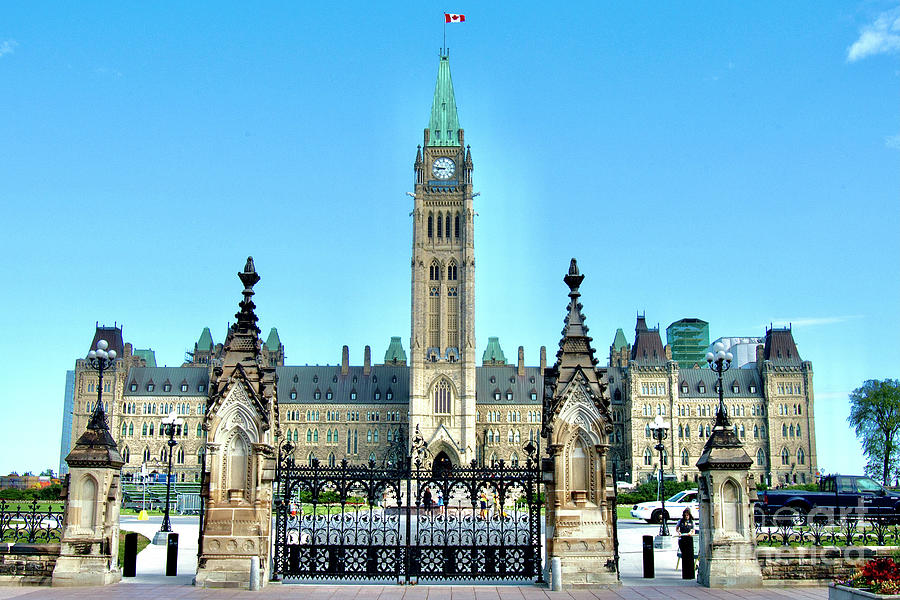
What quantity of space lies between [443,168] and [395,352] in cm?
4356

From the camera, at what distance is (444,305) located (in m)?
113

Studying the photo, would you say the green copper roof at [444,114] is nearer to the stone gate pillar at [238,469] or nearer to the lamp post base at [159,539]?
the lamp post base at [159,539]

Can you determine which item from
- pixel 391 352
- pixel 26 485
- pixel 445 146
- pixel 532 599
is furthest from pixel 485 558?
pixel 391 352

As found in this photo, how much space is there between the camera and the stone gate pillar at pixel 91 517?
61.7ft

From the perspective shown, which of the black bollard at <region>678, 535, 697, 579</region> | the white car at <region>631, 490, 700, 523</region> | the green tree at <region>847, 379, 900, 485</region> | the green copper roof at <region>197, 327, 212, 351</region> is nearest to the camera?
the black bollard at <region>678, 535, 697, 579</region>

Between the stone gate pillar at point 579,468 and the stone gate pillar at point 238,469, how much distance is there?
20.2 ft

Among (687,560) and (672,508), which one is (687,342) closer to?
(672,508)

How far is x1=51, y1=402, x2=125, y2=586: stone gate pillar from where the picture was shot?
1881cm

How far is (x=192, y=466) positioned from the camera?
117875mm

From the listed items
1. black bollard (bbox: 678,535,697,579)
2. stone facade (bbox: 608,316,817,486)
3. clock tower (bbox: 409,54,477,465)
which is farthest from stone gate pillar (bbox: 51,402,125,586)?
stone facade (bbox: 608,316,817,486)

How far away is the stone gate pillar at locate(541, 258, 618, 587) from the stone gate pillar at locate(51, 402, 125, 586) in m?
9.45

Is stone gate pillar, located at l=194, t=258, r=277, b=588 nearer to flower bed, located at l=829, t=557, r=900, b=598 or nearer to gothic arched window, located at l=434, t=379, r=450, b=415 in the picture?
flower bed, located at l=829, t=557, r=900, b=598

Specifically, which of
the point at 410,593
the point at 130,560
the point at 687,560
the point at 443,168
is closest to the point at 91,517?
the point at 130,560

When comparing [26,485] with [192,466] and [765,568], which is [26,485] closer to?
[192,466]
